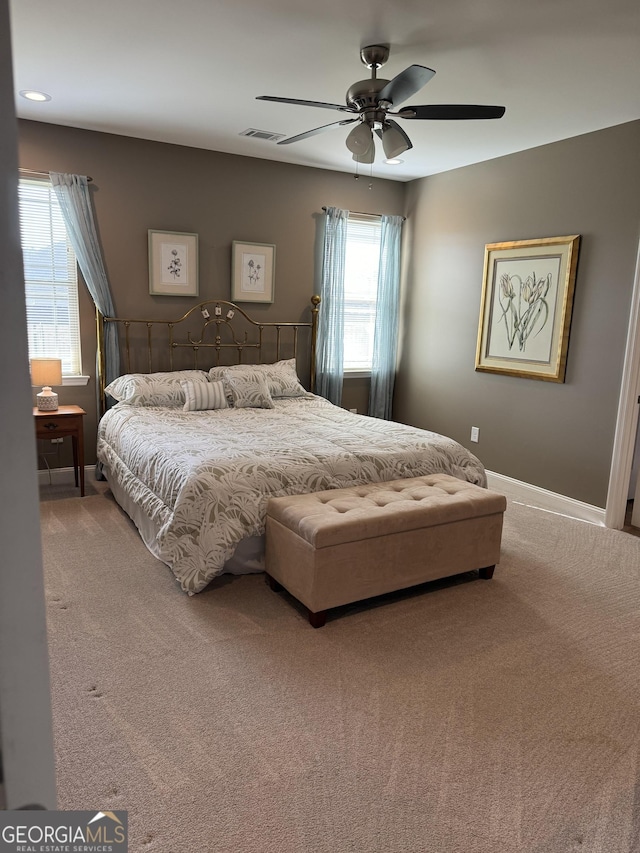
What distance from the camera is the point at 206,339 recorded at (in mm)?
5145

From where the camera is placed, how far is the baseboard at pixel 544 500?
4277 mm

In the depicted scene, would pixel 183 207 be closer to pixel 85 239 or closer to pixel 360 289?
pixel 85 239

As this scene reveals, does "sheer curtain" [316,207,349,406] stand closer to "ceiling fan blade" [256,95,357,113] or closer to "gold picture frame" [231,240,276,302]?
"gold picture frame" [231,240,276,302]

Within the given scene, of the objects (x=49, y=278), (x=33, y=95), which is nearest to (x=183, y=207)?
(x=49, y=278)

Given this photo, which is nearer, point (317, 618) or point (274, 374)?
point (317, 618)

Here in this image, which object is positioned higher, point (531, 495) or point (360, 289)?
point (360, 289)

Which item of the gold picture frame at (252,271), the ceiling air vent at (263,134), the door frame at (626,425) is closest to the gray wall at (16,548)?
the door frame at (626,425)

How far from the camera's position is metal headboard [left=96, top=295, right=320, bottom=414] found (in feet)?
15.8

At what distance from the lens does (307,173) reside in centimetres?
538

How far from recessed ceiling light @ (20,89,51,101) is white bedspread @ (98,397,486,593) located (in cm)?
207

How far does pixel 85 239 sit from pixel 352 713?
12.6 ft

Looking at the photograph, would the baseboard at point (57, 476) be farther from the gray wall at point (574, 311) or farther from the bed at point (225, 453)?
the gray wall at point (574, 311)

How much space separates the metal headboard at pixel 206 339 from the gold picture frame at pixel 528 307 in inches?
61.3

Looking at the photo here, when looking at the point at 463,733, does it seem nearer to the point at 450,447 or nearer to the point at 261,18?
the point at 450,447
